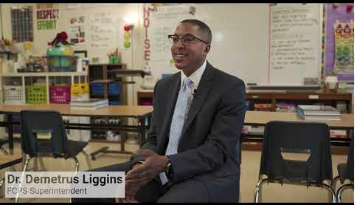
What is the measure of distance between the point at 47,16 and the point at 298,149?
4.98m

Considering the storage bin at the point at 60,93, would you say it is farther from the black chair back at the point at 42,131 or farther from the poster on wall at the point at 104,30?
the black chair back at the point at 42,131

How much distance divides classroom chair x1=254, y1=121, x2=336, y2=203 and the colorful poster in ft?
9.53

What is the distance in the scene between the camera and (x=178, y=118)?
159 centimetres

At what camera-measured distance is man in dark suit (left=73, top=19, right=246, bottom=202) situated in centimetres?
138

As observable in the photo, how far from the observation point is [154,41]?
4.98 metres

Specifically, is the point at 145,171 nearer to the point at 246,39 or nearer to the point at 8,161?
the point at 8,161

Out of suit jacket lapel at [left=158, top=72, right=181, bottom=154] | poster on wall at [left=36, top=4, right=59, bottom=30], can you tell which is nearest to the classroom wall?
poster on wall at [left=36, top=4, right=59, bottom=30]

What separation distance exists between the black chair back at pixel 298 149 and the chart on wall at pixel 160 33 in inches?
124

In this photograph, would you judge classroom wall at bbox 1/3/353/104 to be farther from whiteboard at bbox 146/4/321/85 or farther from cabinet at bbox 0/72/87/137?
cabinet at bbox 0/72/87/137

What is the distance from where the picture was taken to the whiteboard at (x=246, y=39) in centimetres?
449

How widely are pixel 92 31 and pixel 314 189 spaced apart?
408 centimetres

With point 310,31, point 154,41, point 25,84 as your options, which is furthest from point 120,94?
point 310,31

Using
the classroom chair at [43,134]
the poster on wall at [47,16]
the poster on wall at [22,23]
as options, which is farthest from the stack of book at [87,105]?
the poster on wall at [22,23]

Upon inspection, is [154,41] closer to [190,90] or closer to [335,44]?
[335,44]
